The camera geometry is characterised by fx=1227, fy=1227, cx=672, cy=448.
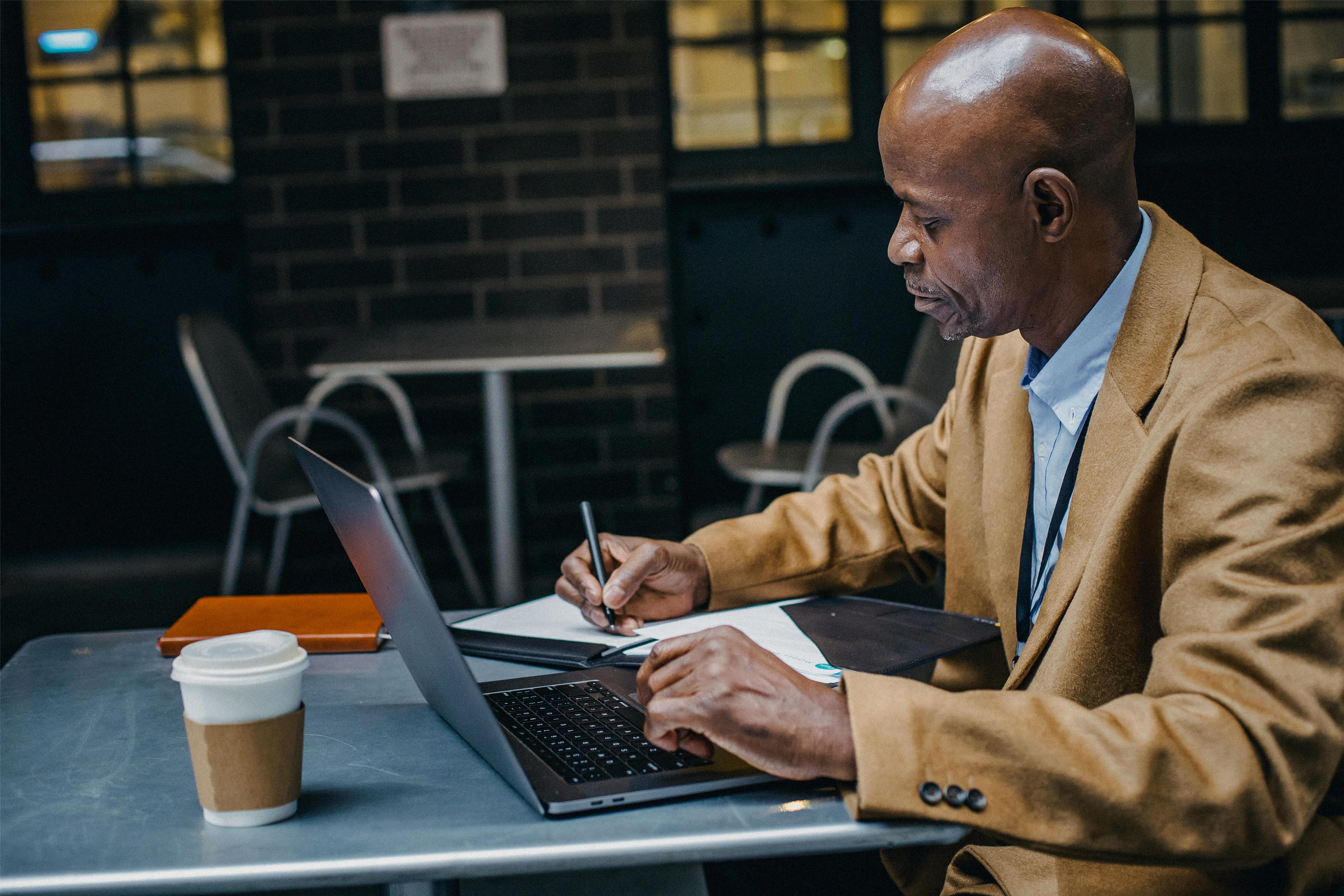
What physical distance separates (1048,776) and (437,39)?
12.3ft

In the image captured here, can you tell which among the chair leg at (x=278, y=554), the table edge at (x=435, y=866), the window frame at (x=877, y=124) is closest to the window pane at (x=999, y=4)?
the window frame at (x=877, y=124)

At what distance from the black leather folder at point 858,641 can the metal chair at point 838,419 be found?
1731mm

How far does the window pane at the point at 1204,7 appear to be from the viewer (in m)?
4.23

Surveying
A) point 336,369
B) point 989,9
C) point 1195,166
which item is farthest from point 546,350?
point 1195,166

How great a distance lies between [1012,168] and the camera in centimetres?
109

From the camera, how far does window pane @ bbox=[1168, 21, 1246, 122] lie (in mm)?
4242

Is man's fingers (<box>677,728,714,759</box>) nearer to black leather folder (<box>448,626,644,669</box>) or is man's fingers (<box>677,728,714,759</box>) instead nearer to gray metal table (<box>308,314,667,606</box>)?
black leather folder (<box>448,626,644,669</box>)

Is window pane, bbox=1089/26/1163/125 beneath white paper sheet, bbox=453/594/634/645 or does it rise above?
above

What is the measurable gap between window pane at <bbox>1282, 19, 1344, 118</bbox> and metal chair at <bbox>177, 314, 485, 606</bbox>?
3.12 m

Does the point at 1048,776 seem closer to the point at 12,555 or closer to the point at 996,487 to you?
the point at 996,487

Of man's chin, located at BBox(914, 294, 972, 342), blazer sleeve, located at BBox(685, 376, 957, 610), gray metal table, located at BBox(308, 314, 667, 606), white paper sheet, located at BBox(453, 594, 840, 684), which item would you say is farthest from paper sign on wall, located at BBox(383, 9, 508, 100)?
man's chin, located at BBox(914, 294, 972, 342)

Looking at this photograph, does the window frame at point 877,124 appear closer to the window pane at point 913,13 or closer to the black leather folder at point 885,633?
the window pane at point 913,13

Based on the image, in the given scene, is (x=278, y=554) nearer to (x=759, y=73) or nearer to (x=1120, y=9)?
(x=759, y=73)

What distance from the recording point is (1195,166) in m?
4.27
